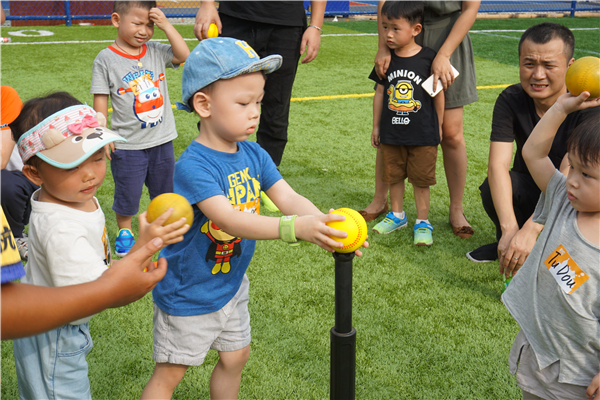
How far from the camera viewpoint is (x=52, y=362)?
1.82 m

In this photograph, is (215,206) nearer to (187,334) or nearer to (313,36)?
(187,334)

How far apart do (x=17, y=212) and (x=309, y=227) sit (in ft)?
9.19

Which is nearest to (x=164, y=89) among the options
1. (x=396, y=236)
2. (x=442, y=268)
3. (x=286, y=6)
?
(x=286, y=6)

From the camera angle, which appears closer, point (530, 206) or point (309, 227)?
point (309, 227)

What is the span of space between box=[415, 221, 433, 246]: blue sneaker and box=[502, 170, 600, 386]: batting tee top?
74.3 inches

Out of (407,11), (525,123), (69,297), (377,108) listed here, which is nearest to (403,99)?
(377,108)

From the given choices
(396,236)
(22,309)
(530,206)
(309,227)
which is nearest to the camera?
(22,309)

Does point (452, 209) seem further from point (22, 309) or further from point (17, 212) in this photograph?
point (22, 309)

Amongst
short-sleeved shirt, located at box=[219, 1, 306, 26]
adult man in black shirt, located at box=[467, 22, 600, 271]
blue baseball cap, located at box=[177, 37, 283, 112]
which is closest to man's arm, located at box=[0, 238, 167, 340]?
blue baseball cap, located at box=[177, 37, 283, 112]

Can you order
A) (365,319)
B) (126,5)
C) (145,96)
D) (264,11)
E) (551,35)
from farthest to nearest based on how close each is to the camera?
(264,11) < (145,96) < (126,5) < (365,319) < (551,35)

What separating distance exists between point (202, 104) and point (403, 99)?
7.51 ft

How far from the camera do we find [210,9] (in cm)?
389

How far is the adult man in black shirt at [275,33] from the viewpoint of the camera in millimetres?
4203

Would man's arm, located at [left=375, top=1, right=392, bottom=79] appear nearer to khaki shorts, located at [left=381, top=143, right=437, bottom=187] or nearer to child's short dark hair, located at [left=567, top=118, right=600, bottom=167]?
khaki shorts, located at [left=381, top=143, right=437, bottom=187]
